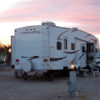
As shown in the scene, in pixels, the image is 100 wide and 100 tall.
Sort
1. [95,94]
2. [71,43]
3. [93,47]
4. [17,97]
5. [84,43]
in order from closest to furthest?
[17,97] < [95,94] < [71,43] < [84,43] < [93,47]

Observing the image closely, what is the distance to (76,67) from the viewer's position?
50.8ft

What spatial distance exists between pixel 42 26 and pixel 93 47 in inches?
257

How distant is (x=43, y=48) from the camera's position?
13.0 meters

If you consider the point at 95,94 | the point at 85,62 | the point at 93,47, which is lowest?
the point at 95,94

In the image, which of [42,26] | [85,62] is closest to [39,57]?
[42,26]

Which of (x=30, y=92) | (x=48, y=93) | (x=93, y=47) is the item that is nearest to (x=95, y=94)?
(x=48, y=93)

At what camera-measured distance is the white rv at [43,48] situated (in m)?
A: 13.0

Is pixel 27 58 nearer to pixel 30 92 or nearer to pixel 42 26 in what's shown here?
pixel 42 26

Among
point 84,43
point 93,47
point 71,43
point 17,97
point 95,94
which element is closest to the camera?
point 17,97

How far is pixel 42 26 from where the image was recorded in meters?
13.1

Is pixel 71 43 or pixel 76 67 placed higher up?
pixel 71 43

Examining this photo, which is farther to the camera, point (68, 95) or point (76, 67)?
point (76, 67)

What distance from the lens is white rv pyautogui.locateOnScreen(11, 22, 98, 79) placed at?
13008 mm

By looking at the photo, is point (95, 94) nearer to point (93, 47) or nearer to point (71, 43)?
point (71, 43)
